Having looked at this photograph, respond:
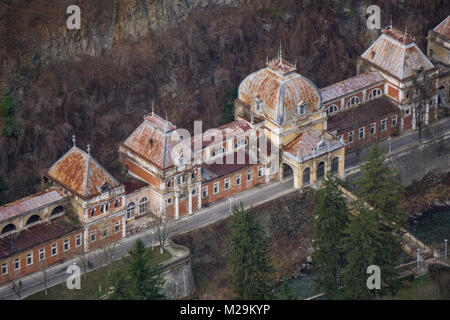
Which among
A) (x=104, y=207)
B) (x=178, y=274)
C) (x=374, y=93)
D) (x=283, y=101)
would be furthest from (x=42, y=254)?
(x=374, y=93)

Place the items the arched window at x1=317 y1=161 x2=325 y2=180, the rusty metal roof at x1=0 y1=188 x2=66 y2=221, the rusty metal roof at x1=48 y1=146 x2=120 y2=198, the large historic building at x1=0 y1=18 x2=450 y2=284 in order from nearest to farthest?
the rusty metal roof at x1=0 y1=188 x2=66 y2=221, the large historic building at x1=0 y1=18 x2=450 y2=284, the rusty metal roof at x1=48 y1=146 x2=120 y2=198, the arched window at x1=317 y1=161 x2=325 y2=180

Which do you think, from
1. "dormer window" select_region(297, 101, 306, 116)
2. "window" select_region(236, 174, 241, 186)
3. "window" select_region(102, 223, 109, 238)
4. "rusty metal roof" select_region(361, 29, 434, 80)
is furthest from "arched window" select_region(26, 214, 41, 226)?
"rusty metal roof" select_region(361, 29, 434, 80)

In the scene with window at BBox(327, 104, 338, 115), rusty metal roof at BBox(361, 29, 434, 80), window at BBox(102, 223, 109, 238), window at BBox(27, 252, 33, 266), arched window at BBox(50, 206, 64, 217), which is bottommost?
window at BBox(27, 252, 33, 266)

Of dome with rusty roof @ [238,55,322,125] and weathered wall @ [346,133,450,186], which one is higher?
dome with rusty roof @ [238,55,322,125]

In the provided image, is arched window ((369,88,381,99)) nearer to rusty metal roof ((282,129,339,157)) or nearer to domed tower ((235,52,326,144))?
domed tower ((235,52,326,144))

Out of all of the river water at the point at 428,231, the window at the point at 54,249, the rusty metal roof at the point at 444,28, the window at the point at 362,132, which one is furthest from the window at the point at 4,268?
the rusty metal roof at the point at 444,28

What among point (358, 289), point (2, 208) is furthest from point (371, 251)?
point (2, 208)
